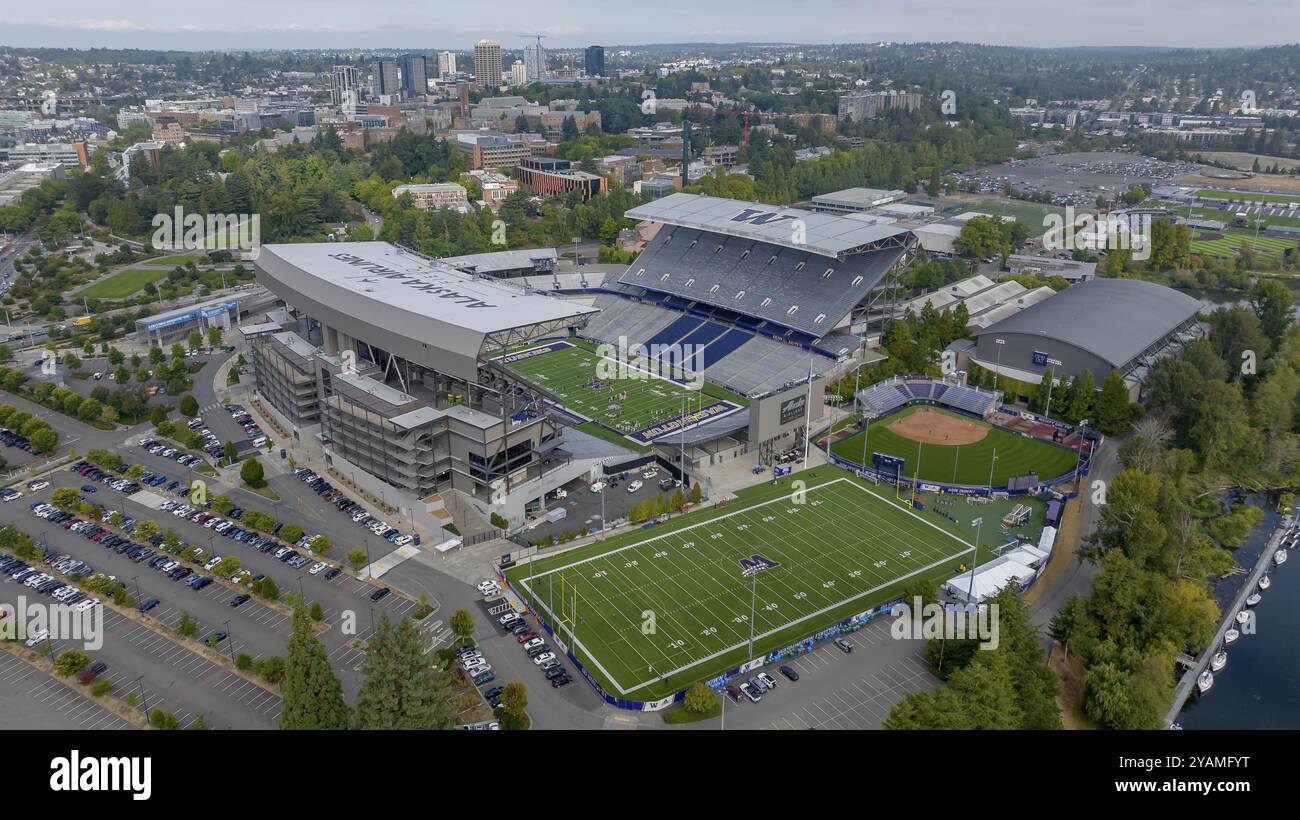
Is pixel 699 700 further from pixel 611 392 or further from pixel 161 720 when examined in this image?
pixel 611 392

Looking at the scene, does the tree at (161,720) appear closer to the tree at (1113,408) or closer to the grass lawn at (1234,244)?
the tree at (1113,408)

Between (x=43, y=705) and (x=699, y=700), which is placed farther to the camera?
(x=43, y=705)

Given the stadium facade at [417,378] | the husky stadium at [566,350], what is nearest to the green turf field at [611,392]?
the husky stadium at [566,350]

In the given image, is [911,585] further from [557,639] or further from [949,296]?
[949,296]

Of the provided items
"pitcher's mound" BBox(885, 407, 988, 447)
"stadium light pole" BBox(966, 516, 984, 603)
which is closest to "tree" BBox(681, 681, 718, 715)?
"stadium light pole" BBox(966, 516, 984, 603)

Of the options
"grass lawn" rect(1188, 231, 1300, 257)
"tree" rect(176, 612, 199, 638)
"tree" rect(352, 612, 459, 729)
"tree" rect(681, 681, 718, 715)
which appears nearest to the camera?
"tree" rect(352, 612, 459, 729)

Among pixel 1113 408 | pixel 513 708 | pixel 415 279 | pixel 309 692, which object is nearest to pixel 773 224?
pixel 1113 408

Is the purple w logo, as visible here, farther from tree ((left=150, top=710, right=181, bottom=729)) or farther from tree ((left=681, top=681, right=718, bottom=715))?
tree ((left=150, top=710, right=181, bottom=729))
